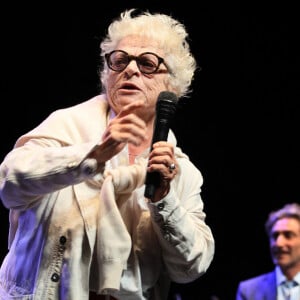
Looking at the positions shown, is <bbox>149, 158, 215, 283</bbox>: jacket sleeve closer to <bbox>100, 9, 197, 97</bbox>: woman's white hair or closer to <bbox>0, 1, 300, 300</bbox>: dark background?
<bbox>100, 9, 197, 97</bbox>: woman's white hair

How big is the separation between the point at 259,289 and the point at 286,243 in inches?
14.2

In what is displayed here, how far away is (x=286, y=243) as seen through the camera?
13.1 ft

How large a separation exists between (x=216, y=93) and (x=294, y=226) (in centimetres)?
105

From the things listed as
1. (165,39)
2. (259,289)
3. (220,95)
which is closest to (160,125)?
(165,39)

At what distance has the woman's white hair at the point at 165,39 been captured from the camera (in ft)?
6.45

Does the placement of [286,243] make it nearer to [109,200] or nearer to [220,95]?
[220,95]

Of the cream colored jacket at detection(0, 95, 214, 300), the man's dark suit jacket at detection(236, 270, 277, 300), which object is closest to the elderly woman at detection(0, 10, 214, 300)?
the cream colored jacket at detection(0, 95, 214, 300)

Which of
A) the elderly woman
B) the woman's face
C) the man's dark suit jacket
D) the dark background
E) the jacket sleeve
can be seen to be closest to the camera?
the elderly woman

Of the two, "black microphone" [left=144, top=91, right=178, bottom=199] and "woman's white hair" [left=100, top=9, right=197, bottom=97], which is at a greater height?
"woman's white hair" [left=100, top=9, right=197, bottom=97]

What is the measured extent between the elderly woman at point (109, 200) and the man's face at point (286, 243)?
7.08ft

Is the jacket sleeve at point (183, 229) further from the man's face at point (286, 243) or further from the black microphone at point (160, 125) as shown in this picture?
the man's face at point (286, 243)

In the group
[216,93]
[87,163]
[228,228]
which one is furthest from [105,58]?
[228,228]

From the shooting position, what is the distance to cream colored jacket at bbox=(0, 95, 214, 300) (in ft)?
5.18

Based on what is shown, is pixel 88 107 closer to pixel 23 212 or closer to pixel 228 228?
pixel 23 212
